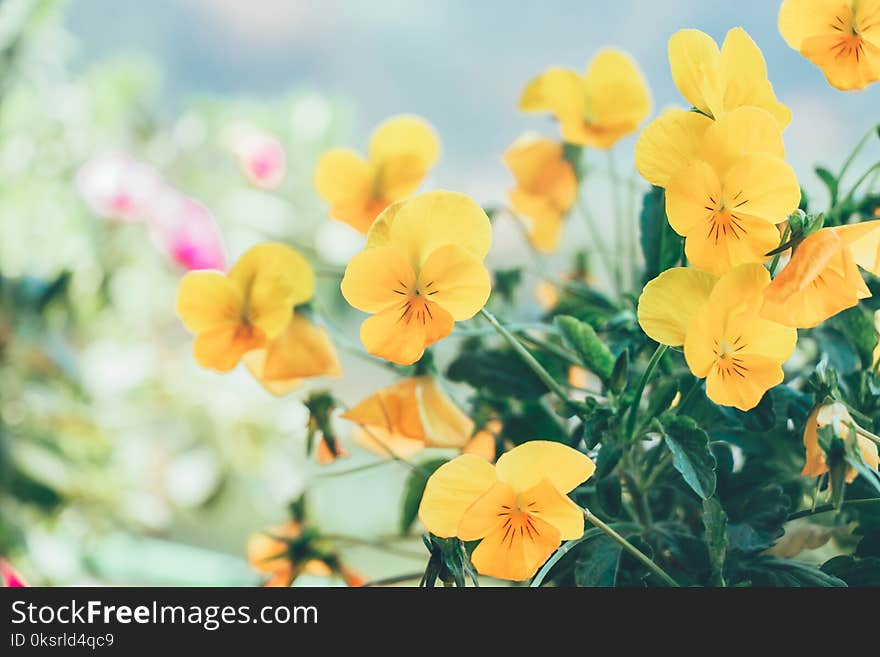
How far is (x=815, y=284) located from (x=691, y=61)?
9cm

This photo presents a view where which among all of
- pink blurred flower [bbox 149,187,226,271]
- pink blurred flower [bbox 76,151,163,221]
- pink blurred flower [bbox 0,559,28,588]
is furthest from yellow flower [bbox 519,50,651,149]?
pink blurred flower [bbox 76,151,163,221]

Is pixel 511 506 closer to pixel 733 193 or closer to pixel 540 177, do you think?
pixel 733 193

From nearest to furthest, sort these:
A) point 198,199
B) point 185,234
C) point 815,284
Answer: point 815,284, point 185,234, point 198,199

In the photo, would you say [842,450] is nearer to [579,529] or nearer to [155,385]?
[579,529]

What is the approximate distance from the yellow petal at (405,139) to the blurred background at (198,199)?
138mm

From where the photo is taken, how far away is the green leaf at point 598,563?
0.28 meters

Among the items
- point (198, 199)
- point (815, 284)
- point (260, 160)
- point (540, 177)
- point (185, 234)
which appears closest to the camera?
point (815, 284)

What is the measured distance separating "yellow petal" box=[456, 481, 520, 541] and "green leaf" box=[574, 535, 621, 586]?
47mm

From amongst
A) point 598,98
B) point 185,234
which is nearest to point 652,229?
point 598,98

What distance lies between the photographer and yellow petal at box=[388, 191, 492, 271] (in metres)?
0.26

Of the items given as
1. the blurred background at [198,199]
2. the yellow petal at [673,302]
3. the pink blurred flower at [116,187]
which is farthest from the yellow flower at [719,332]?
the pink blurred flower at [116,187]

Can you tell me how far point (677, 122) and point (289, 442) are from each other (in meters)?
1.14

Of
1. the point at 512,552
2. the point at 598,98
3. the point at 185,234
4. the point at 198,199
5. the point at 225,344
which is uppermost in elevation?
the point at 198,199

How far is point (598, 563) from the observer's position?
29 cm
